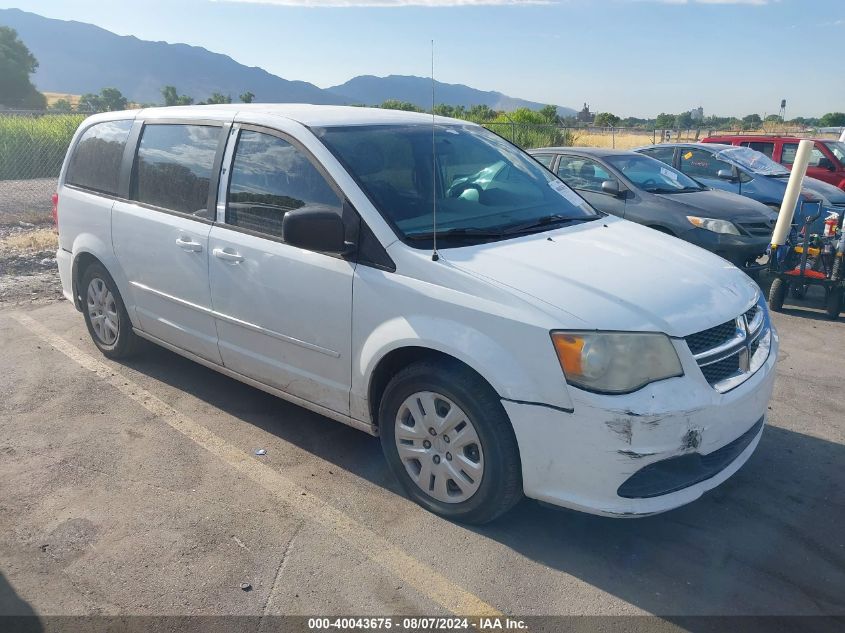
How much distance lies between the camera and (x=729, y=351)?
A: 316 cm

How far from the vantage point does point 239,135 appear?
4195 millimetres

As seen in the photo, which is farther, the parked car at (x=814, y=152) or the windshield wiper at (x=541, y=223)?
the parked car at (x=814, y=152)

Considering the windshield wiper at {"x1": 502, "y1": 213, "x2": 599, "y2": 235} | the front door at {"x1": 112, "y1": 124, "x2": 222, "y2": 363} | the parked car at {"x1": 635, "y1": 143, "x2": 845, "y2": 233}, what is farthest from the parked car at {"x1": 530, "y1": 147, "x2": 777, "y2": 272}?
the front door at {"x1": 112, "y1": 124, "x2": 222, "y2": 363}

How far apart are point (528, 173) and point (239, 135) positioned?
1.79 m

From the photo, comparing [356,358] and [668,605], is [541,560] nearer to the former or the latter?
[668,605]

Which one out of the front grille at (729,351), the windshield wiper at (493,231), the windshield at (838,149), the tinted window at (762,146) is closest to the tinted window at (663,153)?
the tinted window at (762,146)

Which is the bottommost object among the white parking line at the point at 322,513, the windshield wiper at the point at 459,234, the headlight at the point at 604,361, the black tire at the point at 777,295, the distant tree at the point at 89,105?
the white parking line at the point at 322,513

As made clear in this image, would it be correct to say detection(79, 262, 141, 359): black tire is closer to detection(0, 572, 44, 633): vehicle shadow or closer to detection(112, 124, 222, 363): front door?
detection(112, 124, 222, 363): front door

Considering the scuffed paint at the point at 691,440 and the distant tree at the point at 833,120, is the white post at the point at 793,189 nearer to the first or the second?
the scuffed paint at the point at 691,440

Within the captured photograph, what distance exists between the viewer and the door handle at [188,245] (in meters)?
4.26

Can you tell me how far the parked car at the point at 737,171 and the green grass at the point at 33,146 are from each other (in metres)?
15.7

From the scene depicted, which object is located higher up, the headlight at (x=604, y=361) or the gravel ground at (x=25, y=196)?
the headlight at (x=604, y=361)

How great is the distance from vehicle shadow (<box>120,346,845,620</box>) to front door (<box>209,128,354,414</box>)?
1.83ft

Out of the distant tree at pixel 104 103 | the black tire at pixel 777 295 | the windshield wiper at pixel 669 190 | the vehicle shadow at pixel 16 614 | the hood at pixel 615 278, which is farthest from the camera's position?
the distant tree at pixel 104 103
